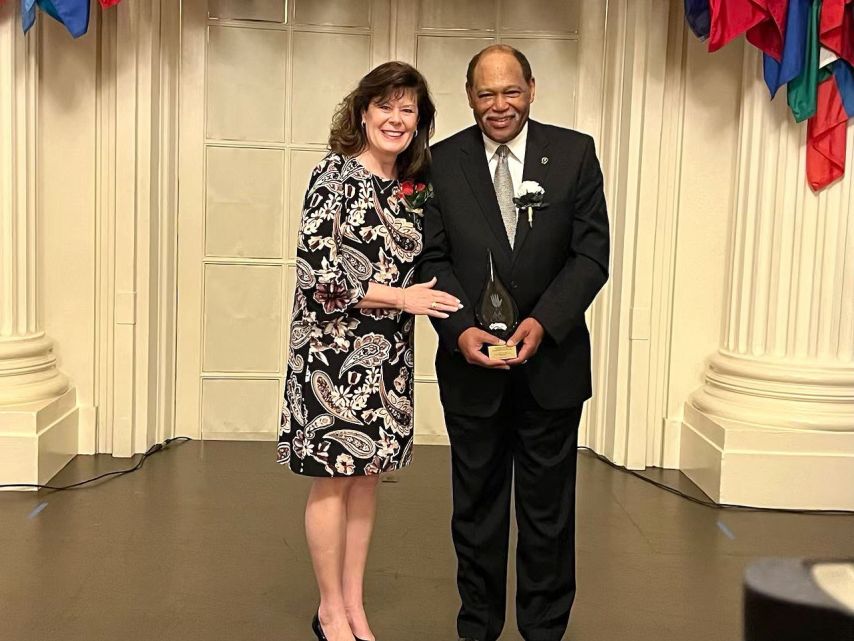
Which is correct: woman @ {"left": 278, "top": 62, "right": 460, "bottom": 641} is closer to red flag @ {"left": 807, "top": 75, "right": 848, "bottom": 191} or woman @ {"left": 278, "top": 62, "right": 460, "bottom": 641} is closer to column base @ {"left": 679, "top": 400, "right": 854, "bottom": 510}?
column base @ {"left": 679, "top": 400, "right": 854, "bottom": 510}

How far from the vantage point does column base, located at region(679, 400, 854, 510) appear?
17.0 feet

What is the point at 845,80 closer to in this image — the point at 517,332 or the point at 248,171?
the point at 517,332

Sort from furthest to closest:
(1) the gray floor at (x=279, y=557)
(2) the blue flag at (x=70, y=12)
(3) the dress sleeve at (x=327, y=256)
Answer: (2) the blue flag at (x=70, y=12)
(1) the gray floor at (x=279, y=557)
(3) the dress sleeve at (x=327, y=256)

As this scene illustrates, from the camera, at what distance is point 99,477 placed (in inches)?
214

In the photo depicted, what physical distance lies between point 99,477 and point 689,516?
2767mm

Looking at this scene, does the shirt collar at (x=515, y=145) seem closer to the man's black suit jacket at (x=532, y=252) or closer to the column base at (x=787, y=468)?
the man's black suit jacket at (x=532, y=252)

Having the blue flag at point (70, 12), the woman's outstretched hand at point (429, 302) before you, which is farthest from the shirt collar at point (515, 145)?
the blue flag at point (70, 12)

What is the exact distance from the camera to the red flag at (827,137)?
16.9 feet

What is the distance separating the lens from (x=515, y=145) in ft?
10.8

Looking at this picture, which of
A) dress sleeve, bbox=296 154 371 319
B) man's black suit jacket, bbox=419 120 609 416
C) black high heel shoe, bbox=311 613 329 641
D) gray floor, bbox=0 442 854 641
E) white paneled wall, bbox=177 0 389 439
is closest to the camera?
dress sleeve, bbox=296 154 371 319

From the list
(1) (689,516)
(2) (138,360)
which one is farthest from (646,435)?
(2) (138,360)

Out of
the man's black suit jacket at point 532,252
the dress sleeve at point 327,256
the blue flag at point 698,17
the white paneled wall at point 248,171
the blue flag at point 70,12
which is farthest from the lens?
the white paneled wall at point 248,171

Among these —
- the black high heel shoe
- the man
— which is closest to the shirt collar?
the man

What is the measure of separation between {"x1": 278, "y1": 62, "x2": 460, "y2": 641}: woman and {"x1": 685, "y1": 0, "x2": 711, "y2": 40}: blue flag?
270 cm
